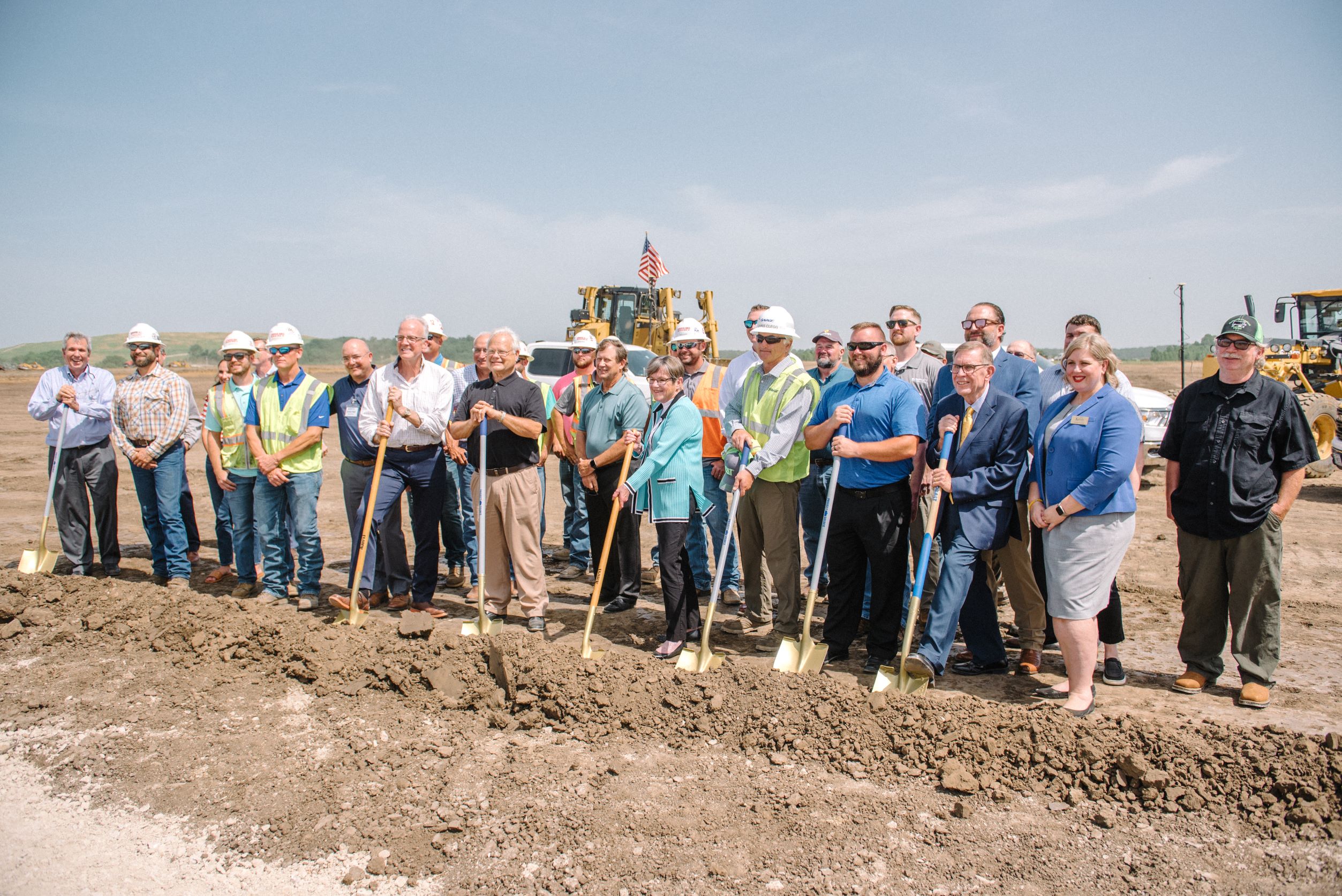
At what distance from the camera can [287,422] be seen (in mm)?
Answer: 6605

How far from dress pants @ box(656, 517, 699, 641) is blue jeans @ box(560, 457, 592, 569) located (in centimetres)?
252

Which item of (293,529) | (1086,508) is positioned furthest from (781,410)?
(293,529)

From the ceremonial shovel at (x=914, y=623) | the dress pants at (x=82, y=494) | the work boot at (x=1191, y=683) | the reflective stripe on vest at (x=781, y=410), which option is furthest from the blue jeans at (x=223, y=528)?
the work boot at (x=1191, y=683)

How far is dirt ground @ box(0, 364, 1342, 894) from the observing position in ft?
11.0

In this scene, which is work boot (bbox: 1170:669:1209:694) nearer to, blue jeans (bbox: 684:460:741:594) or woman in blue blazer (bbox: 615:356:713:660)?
woman in blue blazer (bbox: 615:356:713:660)

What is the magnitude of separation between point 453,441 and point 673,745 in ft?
10.3

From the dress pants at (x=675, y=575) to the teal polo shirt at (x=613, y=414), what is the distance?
96 centimetres

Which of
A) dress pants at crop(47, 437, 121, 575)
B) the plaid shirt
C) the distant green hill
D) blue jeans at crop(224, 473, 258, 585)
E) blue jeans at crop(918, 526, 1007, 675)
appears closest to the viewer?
blue jeans at crop(918, 526, 1007, 675)

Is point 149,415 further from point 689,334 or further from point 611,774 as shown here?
point 611,774

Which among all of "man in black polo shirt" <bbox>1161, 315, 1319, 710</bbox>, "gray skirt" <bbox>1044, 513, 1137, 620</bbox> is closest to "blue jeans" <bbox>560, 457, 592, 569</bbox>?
"gray skirt" <bbox>1044, 513, 1137, 620</bbox>

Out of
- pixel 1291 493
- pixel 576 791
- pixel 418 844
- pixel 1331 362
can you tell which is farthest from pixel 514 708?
pixel 1331 362

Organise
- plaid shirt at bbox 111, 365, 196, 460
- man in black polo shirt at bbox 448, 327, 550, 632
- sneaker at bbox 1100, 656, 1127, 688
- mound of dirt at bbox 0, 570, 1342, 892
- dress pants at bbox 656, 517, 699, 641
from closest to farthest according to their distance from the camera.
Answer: mound of dirt at bbox 0, 570, 1342, 892 < sneaker at bbox 1100, 656, 1127, 688 < dress pants at bbox 656, 517, 699, 641 < man in black polo shirt at bbox 448, 327, 550, 632 < plaid shirt at bbox 111, 365, 196, 460

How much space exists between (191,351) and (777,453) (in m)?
75.3

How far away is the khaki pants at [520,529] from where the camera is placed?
6.07 m
